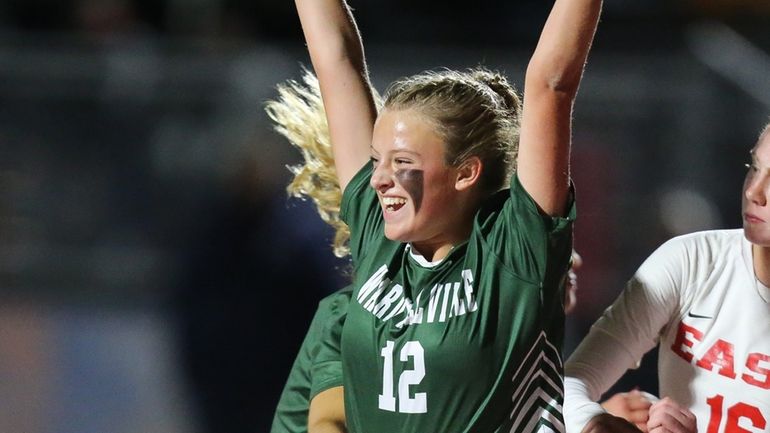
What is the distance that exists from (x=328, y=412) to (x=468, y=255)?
49 cm

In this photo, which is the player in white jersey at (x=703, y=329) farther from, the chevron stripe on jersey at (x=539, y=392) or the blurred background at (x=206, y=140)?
the blurred background at (x=206, y=140)

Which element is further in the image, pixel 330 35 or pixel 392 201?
pixel 330 35

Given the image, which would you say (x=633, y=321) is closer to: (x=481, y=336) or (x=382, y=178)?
(x=481, y=336)

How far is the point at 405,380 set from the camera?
1812 mm

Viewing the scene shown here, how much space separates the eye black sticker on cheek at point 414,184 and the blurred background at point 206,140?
9.56 feet

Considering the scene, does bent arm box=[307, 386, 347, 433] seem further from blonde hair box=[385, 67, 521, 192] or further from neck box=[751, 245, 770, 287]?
neck box=[751, 245, 770, 287]

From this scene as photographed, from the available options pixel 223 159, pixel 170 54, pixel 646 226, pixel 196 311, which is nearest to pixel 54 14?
pixel 170 54

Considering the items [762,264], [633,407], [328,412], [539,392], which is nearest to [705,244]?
[762,264]

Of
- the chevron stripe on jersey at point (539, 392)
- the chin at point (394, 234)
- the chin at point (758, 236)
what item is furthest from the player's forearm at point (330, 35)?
the chin at point (758, 236)

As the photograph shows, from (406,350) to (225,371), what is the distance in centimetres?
238

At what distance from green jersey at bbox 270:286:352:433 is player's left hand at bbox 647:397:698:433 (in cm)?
60

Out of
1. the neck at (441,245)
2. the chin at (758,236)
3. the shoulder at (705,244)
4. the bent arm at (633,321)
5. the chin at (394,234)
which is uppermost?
the chin at (394,234)

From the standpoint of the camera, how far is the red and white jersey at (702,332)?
210 centimetres

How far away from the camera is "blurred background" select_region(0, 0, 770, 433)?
17.2ft
